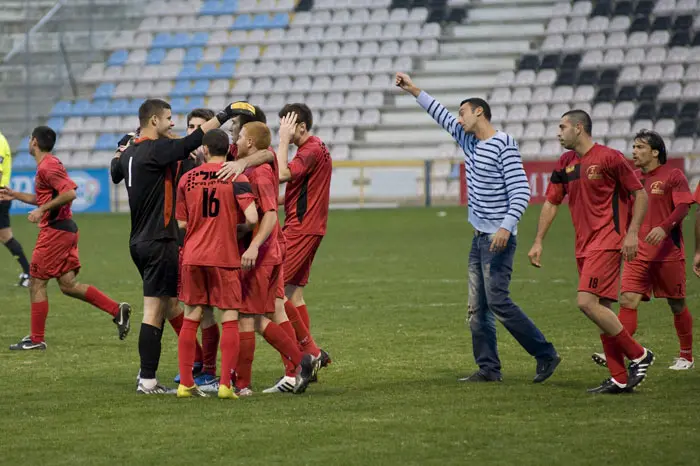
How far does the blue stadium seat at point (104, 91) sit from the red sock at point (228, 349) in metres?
33.1

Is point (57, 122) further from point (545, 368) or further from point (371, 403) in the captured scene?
point (371, 403)

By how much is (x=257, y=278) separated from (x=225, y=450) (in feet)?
6.27

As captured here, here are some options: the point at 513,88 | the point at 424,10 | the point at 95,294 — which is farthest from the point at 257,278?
the point at 424,10

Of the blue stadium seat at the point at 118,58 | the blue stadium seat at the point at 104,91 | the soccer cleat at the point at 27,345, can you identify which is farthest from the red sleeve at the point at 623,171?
the blue stadium seat at the point at 118,58

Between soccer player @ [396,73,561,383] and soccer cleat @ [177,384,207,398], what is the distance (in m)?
1.90

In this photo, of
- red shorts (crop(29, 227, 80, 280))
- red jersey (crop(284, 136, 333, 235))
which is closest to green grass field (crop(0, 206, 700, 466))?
red shorts (crop(29, 227, 80, 280))

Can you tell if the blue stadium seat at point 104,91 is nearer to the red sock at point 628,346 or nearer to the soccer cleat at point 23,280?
the soccer cleat at point 23,280

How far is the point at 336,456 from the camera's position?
5996 mm

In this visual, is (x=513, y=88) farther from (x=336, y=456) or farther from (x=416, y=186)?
(x=336, y=456)

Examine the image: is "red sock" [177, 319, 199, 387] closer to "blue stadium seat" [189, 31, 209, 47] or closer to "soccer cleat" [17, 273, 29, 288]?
"soccer cleat" [17, 273, 29, 288]

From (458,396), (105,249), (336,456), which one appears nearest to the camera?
(336,456)

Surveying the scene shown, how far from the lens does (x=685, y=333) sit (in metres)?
9.24

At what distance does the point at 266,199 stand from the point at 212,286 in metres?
0.68

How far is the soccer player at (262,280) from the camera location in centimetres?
788
